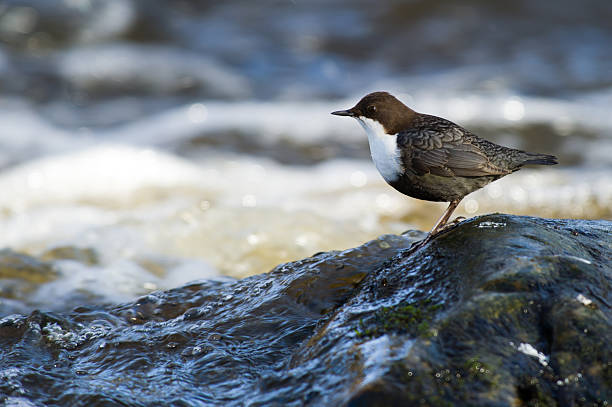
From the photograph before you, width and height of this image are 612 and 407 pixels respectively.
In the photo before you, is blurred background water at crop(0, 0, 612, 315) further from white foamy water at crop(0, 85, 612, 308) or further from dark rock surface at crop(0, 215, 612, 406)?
dark rock surface at crop(0, 215, 612, 406)

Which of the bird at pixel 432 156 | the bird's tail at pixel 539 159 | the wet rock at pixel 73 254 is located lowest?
the bird's tail at pixel 539 159

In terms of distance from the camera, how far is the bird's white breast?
12.4 ft

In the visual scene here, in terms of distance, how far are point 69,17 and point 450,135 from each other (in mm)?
11628

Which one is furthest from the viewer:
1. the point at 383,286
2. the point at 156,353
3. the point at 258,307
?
the point at 258,307

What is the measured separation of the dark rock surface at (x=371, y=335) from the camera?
233 centimetres

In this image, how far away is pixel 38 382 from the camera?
303 cm

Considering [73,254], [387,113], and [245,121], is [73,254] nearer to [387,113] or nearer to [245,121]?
[387,113]

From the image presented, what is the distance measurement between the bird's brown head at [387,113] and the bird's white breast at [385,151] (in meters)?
0.04

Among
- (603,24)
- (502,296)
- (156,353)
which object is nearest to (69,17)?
(603,24)

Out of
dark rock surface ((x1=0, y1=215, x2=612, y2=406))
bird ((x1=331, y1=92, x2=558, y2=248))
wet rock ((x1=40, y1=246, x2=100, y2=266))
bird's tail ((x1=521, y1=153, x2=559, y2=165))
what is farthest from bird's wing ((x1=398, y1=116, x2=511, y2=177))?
wet rock ((x1=40, y1=246, x2=100, y2=266))

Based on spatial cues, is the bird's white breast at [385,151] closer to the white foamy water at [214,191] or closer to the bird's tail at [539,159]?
the bird's tail at [539,159]

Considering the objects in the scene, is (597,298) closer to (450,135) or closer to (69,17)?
(450,135)

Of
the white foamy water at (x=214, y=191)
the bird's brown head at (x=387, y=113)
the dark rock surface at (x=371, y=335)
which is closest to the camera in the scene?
the dark rock surface at (x=371, y=335)

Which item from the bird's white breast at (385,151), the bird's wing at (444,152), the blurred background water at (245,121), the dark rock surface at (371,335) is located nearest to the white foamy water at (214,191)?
the blurred background water at (245,121)
